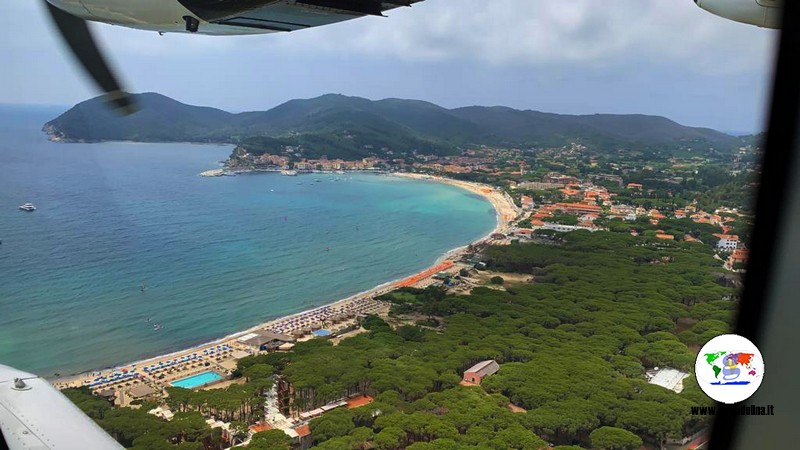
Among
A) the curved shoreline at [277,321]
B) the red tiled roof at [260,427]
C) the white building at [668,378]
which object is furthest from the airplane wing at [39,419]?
the white building at [668,378]

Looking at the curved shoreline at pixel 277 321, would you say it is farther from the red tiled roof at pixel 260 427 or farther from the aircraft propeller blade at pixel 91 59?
the aircraft propeller blade at pixel 91 59

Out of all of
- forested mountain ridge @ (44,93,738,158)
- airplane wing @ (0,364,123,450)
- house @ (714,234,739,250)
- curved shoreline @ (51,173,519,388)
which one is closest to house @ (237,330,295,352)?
curved shoreline @ (51,173,519,388)

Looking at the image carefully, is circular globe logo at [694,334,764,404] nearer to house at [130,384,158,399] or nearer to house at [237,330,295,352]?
house at [130,384,158,399]

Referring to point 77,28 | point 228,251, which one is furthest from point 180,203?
point 77,28

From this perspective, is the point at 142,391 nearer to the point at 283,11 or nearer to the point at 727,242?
the point at 283,11

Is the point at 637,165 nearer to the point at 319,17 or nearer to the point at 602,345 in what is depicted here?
the point at 602,345
